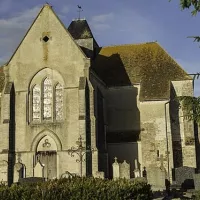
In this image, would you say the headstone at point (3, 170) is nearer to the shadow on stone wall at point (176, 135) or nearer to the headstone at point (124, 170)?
the headstone at point (124, 170)

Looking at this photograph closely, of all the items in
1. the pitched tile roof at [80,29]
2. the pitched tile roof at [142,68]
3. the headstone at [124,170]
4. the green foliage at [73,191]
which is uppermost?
the pitched tile roof at [80,29]

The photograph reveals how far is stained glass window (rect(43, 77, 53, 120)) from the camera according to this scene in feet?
88.0

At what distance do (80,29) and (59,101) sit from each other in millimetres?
13047

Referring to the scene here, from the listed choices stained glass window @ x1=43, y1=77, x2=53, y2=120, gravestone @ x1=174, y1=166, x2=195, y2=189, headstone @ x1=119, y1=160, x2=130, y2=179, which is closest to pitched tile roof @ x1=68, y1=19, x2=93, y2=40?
stained glass window @ x1=43, y1=77, x2=53, y2=120

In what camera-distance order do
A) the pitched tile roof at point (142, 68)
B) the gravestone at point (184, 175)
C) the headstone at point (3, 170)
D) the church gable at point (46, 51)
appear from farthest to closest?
the pitched tile roof at point (142, 68) → the church gable at point (46, 51) → the headstone at point (3, 170) → the gravestone at point (184, 175)

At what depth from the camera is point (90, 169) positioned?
24.7 m

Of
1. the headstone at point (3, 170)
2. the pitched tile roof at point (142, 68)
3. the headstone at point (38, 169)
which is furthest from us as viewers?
the pitched tile roof at point (142, 68)

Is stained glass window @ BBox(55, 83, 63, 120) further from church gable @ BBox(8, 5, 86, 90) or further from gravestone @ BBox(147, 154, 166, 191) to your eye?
gravestone @ BBox(147, 154, 166, 191)

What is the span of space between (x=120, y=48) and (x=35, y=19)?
372 inches

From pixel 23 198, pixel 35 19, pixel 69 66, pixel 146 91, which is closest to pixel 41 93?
pixel 69 66

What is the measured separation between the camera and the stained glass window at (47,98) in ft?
88.0

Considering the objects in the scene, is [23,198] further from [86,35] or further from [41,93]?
[86,35]

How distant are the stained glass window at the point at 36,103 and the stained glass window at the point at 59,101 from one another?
3.98 ft

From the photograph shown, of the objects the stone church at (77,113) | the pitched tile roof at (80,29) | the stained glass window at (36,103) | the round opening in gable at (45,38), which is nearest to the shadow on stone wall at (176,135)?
the stone church at (77,113)
